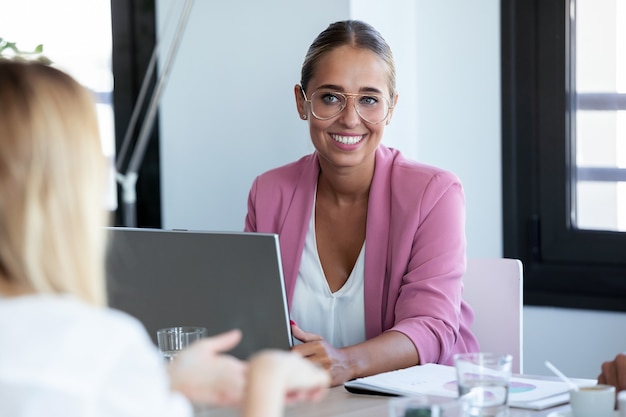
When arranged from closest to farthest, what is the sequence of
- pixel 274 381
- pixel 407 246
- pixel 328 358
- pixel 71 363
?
pixel 71 363 → pixel 274 381 → pixel 328 358 → pixel 407 246

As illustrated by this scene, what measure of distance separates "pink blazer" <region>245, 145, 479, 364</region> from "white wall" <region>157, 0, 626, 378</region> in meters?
0.63

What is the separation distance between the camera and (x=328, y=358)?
1.77 m

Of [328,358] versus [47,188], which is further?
[328,358]

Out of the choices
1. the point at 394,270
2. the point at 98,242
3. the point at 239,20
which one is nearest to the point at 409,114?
the point at 239,20

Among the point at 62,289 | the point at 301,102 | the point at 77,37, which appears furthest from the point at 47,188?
the point at 77,37

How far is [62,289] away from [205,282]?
2.35 ft

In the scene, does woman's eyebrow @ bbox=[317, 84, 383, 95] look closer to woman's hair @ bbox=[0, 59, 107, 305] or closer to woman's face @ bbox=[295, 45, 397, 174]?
woman's face @ bbox=[295, 45, 397, 174]

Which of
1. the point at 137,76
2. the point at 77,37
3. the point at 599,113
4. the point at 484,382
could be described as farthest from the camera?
the point at 77,37

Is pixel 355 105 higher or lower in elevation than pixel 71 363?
higher

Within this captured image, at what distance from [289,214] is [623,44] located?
123cm

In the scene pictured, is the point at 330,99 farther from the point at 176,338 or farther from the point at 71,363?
the point at 71,363

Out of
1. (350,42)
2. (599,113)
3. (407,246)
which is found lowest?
(407,246)

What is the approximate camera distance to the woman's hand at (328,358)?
1.76 metres

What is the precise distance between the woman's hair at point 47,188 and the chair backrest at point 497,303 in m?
1.29
